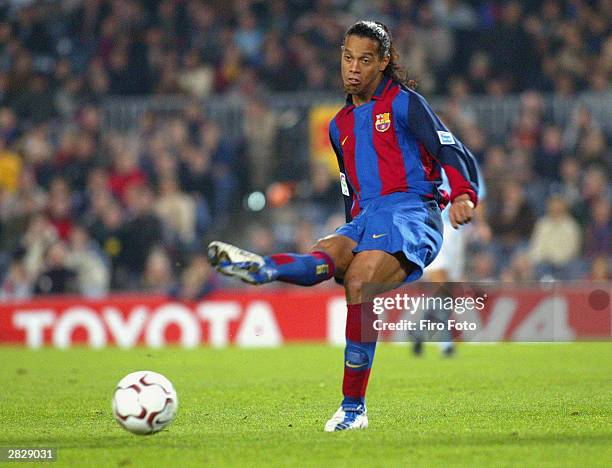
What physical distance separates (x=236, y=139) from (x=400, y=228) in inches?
439

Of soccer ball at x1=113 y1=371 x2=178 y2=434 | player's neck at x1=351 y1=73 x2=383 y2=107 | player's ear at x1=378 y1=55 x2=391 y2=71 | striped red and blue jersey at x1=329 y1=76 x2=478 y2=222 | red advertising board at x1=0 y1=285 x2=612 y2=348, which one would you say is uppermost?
player's ear at x1=378 y1=55 x2=391 y2=71

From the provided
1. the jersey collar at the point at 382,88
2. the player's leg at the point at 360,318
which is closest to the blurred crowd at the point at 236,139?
the jersey collar at the point at 382,88

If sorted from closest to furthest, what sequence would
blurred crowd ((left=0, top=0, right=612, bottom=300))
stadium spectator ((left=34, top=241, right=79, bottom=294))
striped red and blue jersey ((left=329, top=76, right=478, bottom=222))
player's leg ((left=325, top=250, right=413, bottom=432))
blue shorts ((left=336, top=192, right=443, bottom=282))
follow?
player's leg ((left=325, top=250, right=413, bottom=432))
blue shorts ((left=336, top=192, right=443, bottom=282))
striped red and blue jersey ((left=329, top=76, right=478, bottom=222))
blurred crowd ((left=0, top=0, right=612, bottom=300))
stadium spectator ((left=34, top=241, right=79, bottom=294))

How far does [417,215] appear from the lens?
246 inches

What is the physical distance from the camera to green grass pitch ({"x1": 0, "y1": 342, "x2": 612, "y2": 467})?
5293mm

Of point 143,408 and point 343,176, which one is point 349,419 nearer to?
point 143,408

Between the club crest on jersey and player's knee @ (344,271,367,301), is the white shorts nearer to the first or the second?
the club crest on jersey

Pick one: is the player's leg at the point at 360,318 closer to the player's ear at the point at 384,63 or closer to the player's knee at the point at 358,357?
the player's knee at the point at 358,357

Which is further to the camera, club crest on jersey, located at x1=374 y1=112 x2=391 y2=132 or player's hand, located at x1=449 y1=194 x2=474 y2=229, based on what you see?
club crest on jersey, located at x1=374 y1=112 x2=391 y2=132

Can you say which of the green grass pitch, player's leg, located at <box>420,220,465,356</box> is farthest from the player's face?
player's leg, located at <box>420,220,465,356</box>

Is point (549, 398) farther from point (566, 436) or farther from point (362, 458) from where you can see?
point (362, 458)

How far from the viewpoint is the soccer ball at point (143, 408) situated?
5895mm

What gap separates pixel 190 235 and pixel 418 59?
165 inches

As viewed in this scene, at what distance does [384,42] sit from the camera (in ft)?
20.9
